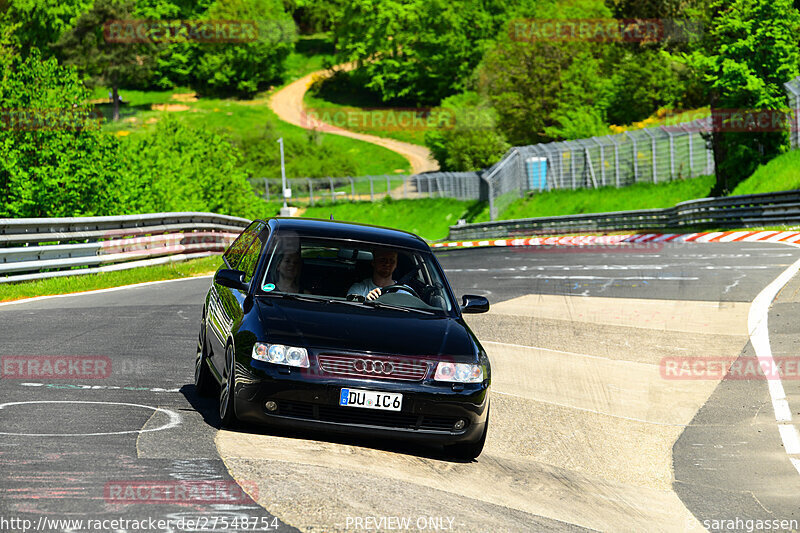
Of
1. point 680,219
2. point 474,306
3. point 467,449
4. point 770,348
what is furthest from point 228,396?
point 680,219

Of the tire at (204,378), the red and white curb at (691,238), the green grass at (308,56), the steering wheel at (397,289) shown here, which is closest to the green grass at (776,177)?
the red and white curb at (691,238)

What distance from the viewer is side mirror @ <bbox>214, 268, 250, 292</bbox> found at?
7.72 meters

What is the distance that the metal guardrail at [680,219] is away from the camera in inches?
1260

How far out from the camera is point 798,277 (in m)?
17.4

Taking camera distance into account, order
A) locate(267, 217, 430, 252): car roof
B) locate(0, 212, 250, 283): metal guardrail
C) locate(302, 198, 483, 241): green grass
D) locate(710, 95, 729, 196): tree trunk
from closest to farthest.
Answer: locate(267, 217, 430, 252): car roof
locate(0, 212, 250, 283): metal guardrail
locate(710, 95, 729, 196): tree trunk
locate(302, 198, 483, 241): green grass

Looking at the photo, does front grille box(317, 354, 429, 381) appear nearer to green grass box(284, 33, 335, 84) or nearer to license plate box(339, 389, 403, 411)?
license plate box(339, 389, 403, 411)

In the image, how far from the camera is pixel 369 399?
22.2 ft

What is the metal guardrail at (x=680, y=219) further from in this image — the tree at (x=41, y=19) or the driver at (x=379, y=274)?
the tree at (x=41, y=19)

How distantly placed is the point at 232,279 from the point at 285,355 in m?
1.24

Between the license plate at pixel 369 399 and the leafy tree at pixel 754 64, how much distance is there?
1342 inches

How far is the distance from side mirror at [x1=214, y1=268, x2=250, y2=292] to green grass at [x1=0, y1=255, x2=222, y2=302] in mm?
9283

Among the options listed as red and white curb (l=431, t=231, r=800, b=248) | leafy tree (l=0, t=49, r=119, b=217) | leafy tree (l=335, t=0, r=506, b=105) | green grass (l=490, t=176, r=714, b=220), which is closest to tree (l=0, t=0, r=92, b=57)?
leafy tree (l=335, t=0, r=506, b=105)

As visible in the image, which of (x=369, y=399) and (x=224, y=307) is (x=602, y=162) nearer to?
(x=224, y=307)

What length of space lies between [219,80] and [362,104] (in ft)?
57.6
